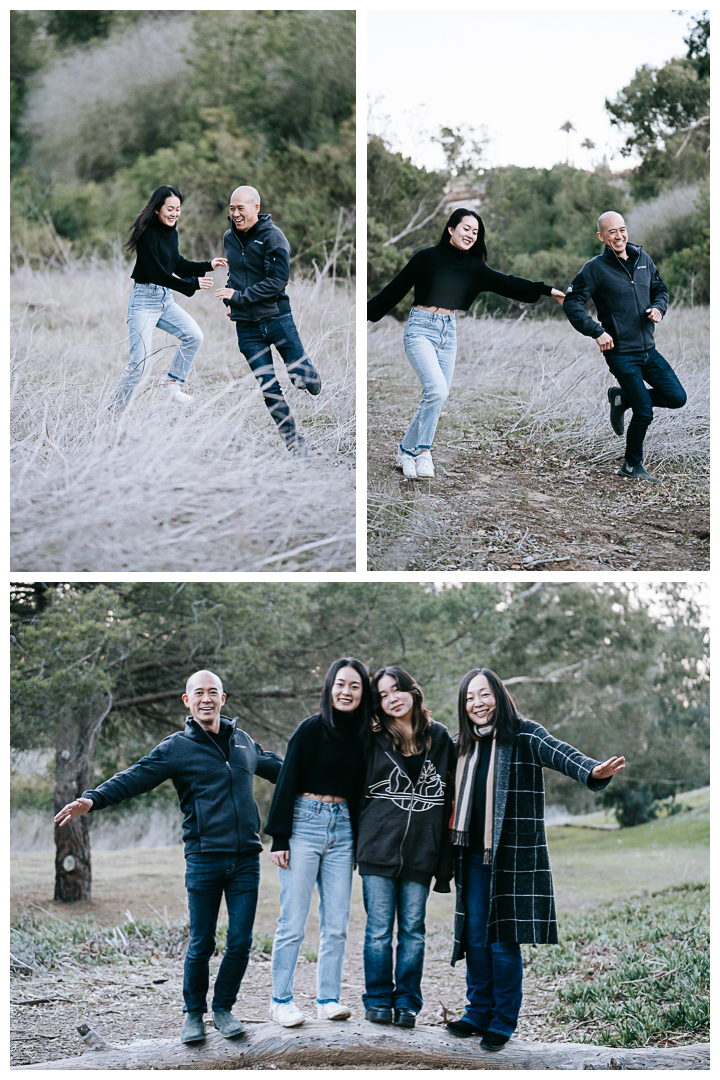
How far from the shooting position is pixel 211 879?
421 cm

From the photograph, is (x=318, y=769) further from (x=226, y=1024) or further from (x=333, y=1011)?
(x=226, y=1024)

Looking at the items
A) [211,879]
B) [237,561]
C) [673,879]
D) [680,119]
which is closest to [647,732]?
[673,879]

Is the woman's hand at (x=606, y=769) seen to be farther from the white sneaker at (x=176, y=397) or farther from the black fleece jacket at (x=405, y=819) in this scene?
the white sneaker at (x=176, y=397)

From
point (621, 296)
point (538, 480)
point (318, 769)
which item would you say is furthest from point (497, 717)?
point (621, 296)

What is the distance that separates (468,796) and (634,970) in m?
2.87

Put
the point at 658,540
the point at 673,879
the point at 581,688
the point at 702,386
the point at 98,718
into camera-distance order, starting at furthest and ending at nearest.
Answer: the point at 581,688 → the point at 673,879 → the point at 98,718 → the point at 702,386 → the point at 658,540

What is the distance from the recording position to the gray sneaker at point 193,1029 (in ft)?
14.0

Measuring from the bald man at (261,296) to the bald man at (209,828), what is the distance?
2140 mm

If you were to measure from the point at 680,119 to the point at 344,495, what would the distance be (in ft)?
20.5

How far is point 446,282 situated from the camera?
5578mm

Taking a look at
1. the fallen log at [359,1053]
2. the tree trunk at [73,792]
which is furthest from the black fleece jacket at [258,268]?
the fallen log at [359,1053]

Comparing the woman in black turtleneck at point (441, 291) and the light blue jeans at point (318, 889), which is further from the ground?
the woman in black turtleneck at point (441, 291)

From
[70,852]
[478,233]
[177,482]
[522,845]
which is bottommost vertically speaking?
[70,852]
